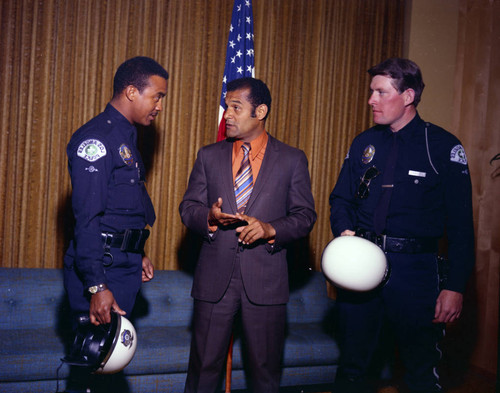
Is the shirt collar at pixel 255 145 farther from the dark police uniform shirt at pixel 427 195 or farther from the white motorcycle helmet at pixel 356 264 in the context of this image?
the white motorcycle helmet at pixel 356 264

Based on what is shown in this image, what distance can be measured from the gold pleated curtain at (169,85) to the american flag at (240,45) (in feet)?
0.41

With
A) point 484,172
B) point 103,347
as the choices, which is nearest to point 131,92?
point 103,347

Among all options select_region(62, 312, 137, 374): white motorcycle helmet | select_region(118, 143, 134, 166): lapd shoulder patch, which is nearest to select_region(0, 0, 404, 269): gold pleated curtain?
select_region(118, 143, 134, 166): lapd shoulder patch

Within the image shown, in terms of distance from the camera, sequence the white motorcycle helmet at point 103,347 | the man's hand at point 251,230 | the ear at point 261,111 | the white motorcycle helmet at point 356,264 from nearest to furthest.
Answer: the white motorcycle helmet at point 103,347, the white motorcycle helmet at point 356,264, the man's hand at point 251,230, the ear at point 261,111

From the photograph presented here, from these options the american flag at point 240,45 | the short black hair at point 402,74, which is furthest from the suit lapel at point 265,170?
the american flag at point 240,45

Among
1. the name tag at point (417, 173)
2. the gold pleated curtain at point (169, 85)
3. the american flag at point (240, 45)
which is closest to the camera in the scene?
the name tag at point (417, 173)

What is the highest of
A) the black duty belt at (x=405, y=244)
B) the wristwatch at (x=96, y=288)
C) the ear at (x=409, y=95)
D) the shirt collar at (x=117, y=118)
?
the ear at (x=409, y=95)

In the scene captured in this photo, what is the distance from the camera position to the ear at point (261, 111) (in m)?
2.49

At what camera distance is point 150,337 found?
2.99 m

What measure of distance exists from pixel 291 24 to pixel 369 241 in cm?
243

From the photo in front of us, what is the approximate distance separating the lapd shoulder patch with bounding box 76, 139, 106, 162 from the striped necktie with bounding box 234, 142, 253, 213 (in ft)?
2.27

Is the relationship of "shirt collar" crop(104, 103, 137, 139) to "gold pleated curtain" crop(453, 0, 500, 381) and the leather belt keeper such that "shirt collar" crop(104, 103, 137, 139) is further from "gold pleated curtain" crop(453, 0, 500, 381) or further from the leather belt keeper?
"gold pleated curtain" crop(453, 0, 500, 381)

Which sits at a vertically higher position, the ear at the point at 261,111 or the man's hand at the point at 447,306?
the ear at the point at 261,111

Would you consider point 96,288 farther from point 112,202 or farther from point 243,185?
point 243,185
